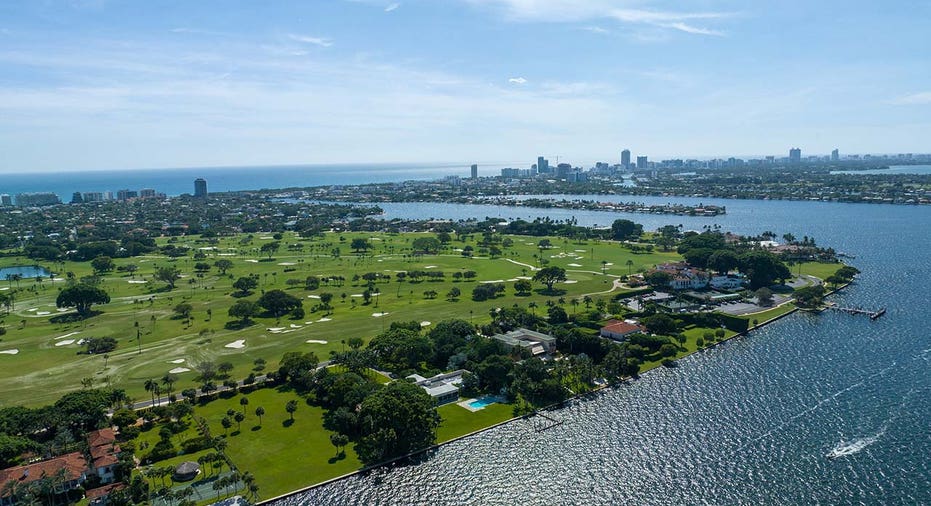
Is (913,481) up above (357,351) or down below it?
A: below

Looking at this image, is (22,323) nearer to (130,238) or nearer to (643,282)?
(130,238)

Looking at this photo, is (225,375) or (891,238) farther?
(891,238)

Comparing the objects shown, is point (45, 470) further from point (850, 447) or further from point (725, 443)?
point (850, 447)

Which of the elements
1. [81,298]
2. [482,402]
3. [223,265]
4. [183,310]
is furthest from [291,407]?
[223,265]

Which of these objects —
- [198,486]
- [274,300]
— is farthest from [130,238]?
[198,486]

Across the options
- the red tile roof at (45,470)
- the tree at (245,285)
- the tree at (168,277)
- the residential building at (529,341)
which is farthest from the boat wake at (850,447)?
the tree at (168,277)

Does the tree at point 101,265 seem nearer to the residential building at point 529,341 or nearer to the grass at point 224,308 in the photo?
the grass at point 224,308

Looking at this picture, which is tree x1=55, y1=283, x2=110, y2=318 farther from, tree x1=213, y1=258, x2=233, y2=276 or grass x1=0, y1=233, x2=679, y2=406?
tree x1=213, y1=258, x2=233, y2=276
